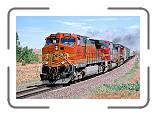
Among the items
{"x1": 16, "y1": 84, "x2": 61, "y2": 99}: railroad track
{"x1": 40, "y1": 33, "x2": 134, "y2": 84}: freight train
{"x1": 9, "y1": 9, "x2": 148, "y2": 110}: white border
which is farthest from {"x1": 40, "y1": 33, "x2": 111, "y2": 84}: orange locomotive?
{"x1": 9, "y1": 9, "x2": 148, "y2": 110}: white border

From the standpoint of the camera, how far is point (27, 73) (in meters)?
11.5

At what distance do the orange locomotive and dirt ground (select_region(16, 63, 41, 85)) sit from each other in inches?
2.7

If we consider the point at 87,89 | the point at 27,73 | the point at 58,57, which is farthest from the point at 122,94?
the point at 27,73

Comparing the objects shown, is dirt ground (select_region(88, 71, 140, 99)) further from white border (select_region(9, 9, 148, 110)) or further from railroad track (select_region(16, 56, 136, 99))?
railroad track (select_region(16, 56, 136, 99))

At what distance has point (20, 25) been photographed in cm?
1150

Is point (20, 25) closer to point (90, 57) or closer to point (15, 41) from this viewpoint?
point (15, 41)

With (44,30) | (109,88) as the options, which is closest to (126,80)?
(109,88)

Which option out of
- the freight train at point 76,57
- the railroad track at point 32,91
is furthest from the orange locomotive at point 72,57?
the railroad track at point 32,91

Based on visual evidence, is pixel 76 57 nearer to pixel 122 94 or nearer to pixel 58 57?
pixel 58 57

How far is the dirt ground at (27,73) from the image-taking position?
37.9ft
